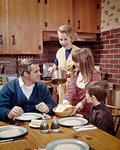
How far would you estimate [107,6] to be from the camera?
390 cm

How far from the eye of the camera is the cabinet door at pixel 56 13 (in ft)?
12.1

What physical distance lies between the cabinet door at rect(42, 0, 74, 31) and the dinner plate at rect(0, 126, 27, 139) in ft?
8.17

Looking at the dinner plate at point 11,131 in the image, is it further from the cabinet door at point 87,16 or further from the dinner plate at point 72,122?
the cabinet door at point 87,16

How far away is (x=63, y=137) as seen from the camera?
1.31 metres

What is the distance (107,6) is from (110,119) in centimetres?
276

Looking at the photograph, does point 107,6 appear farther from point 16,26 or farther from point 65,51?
point 16,26

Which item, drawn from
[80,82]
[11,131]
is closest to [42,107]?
[11,131]

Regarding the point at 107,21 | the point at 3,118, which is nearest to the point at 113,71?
the point at 107,21

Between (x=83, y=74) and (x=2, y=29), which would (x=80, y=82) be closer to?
(x=83, y=74)

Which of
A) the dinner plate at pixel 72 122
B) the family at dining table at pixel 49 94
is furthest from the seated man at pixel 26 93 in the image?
the dinner plate at pixel 72 122

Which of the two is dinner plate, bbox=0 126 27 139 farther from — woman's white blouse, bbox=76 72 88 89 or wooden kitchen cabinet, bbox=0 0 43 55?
wooden kitchen cabinet, bbox=0 0 43 55

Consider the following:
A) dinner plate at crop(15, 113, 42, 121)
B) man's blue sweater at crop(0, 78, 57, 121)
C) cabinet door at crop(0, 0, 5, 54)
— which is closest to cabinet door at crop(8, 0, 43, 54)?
cabinet door at crop(0, 0, 5, 54)

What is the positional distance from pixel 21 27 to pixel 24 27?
50mm

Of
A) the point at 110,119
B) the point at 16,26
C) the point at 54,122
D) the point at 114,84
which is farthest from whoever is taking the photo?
the point at 114,84
